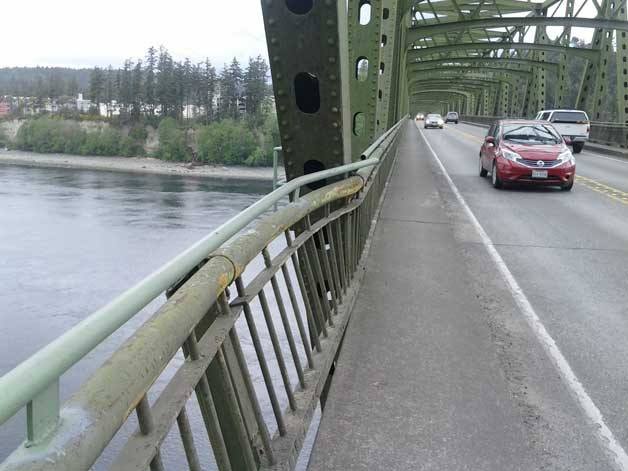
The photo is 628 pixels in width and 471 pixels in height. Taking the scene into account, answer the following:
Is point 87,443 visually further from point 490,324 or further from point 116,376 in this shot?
point 490,324

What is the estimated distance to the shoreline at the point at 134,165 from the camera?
14275 centimetres

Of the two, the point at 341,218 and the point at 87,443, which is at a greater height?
the point at 87,443

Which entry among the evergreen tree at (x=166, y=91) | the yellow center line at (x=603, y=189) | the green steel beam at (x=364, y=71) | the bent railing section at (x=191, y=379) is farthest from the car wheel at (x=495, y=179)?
the evergreen tree at (x=166, y=91)

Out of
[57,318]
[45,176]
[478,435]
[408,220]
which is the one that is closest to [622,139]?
[408,220]

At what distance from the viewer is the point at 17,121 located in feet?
650

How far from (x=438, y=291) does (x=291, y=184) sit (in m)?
3.56

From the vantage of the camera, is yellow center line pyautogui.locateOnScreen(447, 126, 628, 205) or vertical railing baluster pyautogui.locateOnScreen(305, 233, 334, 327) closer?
vertical railing baluster pyautogui.locateOnScreen(305, 233, 334, 327)

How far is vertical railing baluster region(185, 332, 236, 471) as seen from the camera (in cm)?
190

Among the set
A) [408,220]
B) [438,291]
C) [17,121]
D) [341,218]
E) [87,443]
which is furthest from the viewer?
[17,121]

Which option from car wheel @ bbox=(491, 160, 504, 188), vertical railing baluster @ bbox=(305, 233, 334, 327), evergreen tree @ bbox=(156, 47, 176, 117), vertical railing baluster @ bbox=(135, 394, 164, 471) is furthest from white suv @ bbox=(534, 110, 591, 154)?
evergreen tree @ bbox=(156, 47, 176, 117)

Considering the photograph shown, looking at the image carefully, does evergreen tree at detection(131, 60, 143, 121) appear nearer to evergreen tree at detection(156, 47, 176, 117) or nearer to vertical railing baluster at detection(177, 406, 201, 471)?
evergreen tree at detection(156, 47, 176, 117)

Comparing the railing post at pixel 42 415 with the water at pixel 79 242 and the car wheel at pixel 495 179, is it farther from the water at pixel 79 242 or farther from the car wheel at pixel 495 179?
the water at pixel 79 242

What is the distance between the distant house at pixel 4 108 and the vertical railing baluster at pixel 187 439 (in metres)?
203

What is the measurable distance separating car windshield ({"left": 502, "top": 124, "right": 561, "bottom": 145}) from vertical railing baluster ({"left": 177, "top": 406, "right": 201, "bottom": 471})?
15.4m
